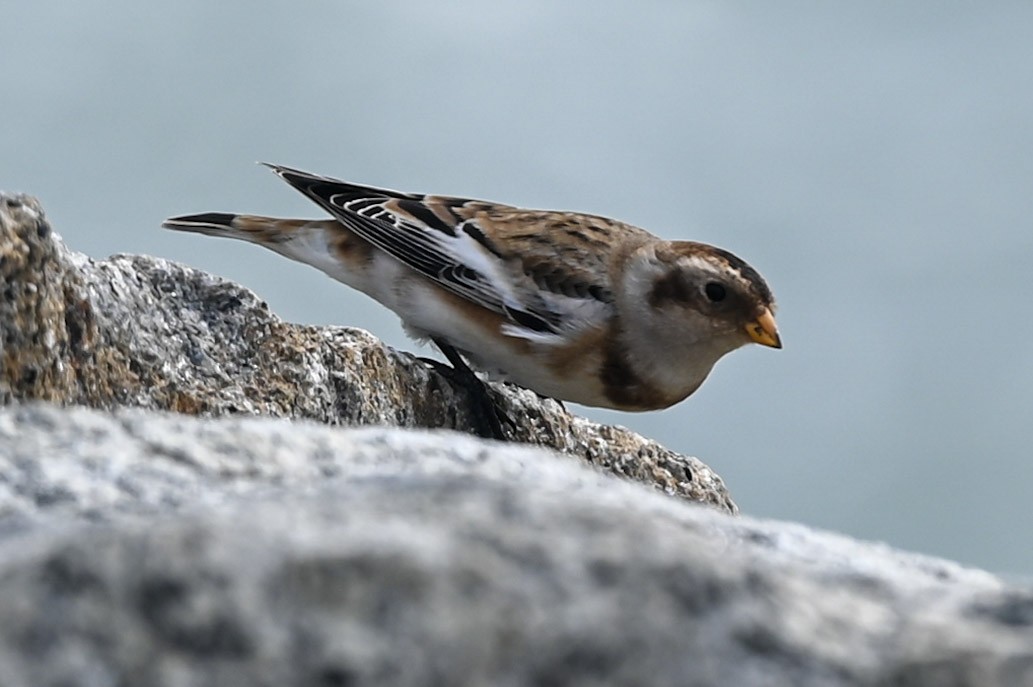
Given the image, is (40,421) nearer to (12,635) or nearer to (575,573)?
(12,635)

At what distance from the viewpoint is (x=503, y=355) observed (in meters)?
7.26

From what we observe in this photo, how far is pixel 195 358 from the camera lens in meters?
5.15

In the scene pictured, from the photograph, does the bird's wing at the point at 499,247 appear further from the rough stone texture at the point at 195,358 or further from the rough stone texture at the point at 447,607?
the rough stone texture at the point at 447,607

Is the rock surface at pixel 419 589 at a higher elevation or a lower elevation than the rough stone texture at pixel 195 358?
lower

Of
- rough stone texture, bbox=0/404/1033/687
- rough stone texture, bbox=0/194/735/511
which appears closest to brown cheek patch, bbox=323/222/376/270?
rough stone texture, bbox=0/194/735/511

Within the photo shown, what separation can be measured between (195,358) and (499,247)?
107 inches

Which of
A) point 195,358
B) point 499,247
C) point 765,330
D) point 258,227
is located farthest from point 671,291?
point 195,358

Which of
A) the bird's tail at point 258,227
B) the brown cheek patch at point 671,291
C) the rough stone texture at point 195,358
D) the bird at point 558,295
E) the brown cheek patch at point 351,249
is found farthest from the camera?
the bird's tail at point 258,227

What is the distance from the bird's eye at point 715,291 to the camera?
7.48 meters

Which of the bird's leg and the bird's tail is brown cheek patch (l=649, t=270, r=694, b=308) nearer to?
the bird's leg

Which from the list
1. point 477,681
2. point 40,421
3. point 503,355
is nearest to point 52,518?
point 40,421

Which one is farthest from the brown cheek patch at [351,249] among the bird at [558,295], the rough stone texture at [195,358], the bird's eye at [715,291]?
the bird's eye at [715,291]

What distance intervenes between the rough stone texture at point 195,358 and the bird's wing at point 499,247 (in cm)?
65

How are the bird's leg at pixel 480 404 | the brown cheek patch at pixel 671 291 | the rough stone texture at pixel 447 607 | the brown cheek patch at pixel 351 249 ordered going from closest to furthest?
the rough stone texture at pixel 447 607 < the bird's leg at pixel 480 404 < the brown cheek patch at pixel 671 291 < the brown cheek patch at pixel 351 249
